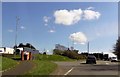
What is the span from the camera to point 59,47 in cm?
17188

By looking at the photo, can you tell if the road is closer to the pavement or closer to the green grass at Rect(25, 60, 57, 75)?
the green grass at Rect(25, 60, 57, 75)

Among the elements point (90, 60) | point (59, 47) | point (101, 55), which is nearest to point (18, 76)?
point (90, 60)

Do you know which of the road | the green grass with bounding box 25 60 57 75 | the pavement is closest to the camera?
the pavement

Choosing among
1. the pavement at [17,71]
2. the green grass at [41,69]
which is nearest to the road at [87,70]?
the green grass at [41,69]

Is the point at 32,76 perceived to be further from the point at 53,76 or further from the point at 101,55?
the point at 101,55

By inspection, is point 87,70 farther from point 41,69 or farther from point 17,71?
point 17,71

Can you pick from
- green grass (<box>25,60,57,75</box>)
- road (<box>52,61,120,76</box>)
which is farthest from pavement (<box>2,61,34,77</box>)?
road (<box>52,61,120,76</box>)

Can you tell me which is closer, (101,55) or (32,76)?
(32,76)

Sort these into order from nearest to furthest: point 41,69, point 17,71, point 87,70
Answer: point 17,71 < point 41,69 < point 87,70

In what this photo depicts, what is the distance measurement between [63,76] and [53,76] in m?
1.54

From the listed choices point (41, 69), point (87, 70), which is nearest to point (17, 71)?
point (41, 69)

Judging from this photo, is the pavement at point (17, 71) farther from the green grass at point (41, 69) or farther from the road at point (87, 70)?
the road at point (87, 70)

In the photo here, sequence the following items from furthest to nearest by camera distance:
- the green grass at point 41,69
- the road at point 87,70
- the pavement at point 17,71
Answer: the road at point 87,70
the green grass at point 41,69
the pavement at point 17,71

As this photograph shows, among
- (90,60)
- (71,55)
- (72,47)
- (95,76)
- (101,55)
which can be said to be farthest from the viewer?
(72,47)
